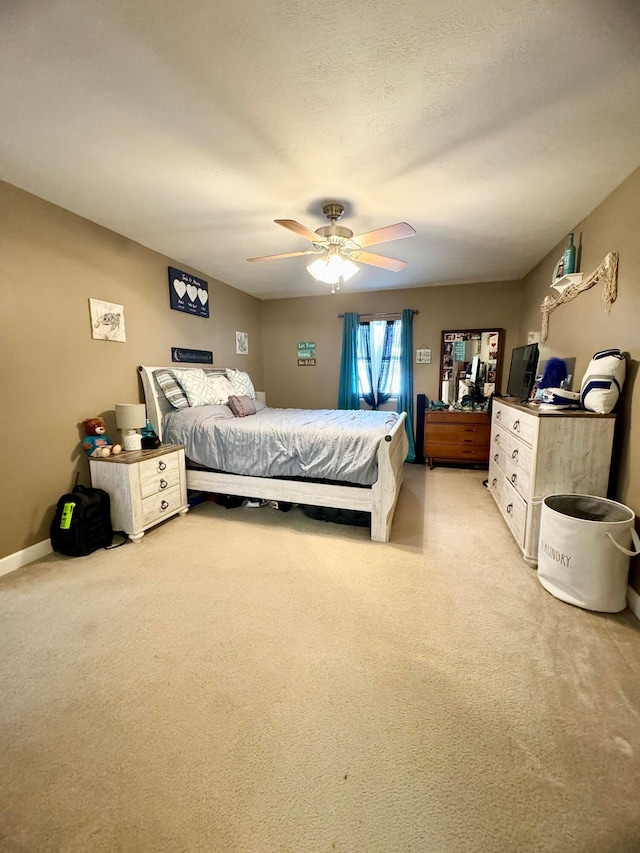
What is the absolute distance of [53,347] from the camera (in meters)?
2.47

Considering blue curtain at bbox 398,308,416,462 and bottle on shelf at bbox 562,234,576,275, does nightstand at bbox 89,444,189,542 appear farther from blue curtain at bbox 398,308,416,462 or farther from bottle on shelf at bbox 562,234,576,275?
bottle on shelf at bbox 562,234,576,275

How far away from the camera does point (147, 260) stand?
128 inches

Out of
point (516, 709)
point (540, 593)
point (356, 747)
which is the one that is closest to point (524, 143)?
point (540, 593)

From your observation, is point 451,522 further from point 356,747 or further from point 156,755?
point 156,755

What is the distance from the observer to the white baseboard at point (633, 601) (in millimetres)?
1785

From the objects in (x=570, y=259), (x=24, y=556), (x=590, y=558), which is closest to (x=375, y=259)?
(x=570, y=259)

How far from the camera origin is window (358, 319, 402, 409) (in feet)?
16.4

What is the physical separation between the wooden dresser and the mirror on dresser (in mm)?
508

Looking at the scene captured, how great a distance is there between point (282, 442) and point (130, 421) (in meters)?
1.24

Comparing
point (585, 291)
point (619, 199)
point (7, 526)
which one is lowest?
point (7, 526)

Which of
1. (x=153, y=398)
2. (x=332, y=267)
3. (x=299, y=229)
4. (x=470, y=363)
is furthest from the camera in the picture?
(x=470, y=363)

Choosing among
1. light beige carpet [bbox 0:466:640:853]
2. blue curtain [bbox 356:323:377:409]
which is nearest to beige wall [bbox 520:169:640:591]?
light beige carpet [bbox 0:466:640:853]

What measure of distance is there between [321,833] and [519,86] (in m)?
2.71

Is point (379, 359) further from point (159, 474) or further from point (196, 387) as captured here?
point (159, 474)
